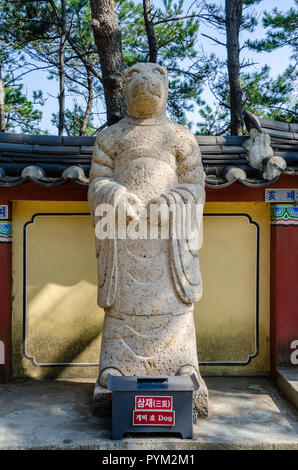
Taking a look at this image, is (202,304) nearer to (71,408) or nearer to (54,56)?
(71,408)

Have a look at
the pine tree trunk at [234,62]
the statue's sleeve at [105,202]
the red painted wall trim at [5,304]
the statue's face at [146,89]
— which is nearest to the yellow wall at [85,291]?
the red painted wall trim at [5,304]

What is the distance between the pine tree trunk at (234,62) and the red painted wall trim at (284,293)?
6.19 metres

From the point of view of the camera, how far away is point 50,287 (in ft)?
19.2

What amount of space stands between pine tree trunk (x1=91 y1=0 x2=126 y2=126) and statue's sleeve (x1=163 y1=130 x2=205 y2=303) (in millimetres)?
4395

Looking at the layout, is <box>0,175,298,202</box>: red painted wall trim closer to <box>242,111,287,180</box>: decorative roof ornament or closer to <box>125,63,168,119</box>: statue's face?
<box>242,111,287,180</box>: decorative roof ornament

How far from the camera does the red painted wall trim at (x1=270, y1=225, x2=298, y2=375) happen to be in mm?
5641

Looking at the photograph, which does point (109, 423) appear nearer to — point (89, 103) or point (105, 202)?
point (105, 202)

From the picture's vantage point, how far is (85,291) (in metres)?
5.87

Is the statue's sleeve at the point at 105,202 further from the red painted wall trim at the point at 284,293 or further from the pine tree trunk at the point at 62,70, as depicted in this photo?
the pine tree trunk at the point at 62,70

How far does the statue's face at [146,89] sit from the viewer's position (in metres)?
4.53

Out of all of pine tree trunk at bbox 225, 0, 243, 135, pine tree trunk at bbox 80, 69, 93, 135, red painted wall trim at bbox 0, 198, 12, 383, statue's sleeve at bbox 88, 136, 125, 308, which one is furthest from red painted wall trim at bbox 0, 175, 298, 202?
pine tree trunk at bbox 80, 69, 93, 135

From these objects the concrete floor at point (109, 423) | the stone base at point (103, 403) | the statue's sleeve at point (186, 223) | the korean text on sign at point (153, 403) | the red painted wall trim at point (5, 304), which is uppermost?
the statue's sleeve at point (186, 223)
